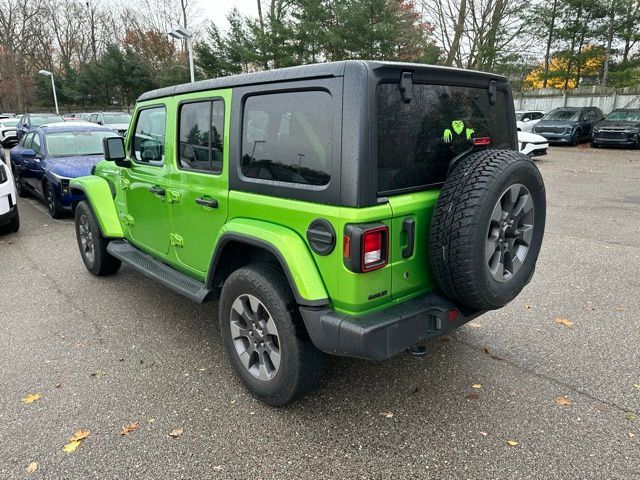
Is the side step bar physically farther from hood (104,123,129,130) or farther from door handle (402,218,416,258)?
hood (104,123,129,130)

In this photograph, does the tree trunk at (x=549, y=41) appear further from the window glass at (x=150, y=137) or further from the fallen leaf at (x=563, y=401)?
the fallen leaf at (x=563, y=401)

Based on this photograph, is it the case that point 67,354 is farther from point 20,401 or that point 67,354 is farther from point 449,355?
point 449,355

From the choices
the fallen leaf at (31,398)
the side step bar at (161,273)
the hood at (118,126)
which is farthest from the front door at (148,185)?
the hood at (118,126)

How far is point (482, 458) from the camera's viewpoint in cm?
247

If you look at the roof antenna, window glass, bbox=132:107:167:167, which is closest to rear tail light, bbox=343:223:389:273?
the roof antenna

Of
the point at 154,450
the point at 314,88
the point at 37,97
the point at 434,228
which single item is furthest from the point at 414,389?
the point at 37,97

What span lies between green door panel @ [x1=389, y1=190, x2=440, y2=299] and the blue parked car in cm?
665

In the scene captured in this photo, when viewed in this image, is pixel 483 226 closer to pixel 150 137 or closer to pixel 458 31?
pixel 150 137

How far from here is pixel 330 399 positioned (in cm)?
301

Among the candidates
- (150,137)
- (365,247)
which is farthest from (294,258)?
(150,137)

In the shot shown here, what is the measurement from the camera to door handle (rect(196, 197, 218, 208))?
3.09 meters

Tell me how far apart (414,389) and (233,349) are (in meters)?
1.22

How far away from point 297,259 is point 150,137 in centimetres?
221

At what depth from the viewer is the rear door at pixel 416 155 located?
A: 2.44 metres
